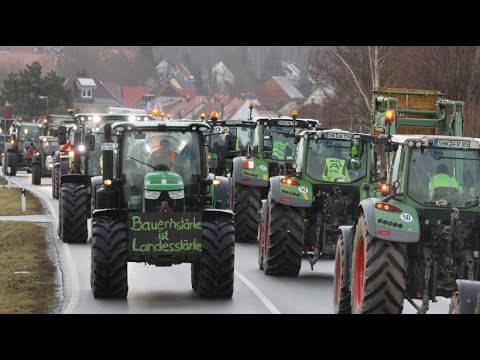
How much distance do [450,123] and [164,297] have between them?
10.0 m

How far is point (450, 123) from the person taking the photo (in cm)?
2738

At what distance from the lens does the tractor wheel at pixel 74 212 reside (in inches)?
1078

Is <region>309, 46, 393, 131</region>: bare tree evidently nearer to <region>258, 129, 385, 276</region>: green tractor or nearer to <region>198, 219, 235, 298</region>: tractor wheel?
<region>258, 129, 385, 276</region>: green tractor

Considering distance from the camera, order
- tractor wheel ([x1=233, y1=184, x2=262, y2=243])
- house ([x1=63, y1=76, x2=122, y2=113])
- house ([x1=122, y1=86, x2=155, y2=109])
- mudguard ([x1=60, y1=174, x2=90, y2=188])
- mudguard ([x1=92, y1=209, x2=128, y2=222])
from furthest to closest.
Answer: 1. house ([x1=122, y1=86, x2=155, y2=109])
2. house ([x1=63, y1=76, x2=122, y2=113])
3. tractor wheel ([x1=233, y1=184, x2=262, y2=243])
4. mudguard ([x1=60, y1=174, x2=90, y2=188])
5. mudguard ([x1=92, y1=209, x2=128, y2=222])

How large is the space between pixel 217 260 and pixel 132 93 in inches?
4966

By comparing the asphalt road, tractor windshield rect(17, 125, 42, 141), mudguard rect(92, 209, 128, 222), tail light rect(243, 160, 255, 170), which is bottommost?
tractor windshield rect(17, 125, 42, 141)

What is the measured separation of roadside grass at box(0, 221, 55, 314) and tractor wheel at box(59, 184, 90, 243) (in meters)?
0.61

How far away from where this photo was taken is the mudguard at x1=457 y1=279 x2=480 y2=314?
11.6m

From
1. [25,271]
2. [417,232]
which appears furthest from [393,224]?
[25,271]

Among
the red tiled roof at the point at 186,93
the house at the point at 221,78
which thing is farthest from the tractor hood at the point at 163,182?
the red tiled roof at the point at 186,93

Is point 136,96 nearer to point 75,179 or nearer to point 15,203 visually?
point 15,203

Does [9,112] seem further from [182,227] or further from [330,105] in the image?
[182,227]

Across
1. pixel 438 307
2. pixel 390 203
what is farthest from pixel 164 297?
pixel 390 203

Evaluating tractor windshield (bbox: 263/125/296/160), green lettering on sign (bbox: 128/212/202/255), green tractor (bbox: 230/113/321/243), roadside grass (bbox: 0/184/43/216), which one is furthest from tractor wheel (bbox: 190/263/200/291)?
roadside grass (bbox: 0/184/43/216)
